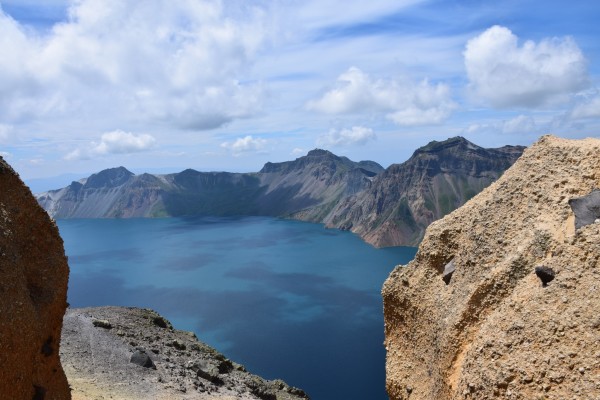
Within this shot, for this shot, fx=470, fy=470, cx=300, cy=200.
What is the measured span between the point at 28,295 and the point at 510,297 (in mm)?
18875

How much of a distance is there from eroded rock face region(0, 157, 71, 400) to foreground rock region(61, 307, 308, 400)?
18.4 meters

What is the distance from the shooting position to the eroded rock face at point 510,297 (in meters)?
12.5

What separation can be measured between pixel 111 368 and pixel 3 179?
3161 cm

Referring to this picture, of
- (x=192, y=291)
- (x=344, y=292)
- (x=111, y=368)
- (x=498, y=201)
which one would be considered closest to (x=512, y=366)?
(x=498, y=201)

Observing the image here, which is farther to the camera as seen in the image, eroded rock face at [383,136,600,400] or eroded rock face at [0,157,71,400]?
eroded rock face at [0,157,71,400]

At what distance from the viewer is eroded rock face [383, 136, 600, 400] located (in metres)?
12.5

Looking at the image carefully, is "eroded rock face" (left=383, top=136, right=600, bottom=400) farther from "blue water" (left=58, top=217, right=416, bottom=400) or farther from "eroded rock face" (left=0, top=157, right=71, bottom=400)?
"blue water" (left=58, top=217, right=416, bottom=400)

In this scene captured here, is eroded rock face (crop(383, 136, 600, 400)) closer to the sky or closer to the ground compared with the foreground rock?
closer to the sky

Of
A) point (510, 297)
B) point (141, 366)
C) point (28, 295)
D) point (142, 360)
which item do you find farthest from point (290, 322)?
point (510, 297)

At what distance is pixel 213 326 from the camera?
5448 inches

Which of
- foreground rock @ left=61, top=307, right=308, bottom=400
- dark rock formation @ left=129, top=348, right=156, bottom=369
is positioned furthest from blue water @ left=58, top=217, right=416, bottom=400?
dark rock formation @ left=129, top=348, right=156, bottom=369

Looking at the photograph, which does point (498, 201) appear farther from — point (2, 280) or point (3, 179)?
point (3, 179)

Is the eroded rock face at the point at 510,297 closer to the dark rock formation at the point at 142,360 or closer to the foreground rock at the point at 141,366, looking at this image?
the foreground rock at the point at 141,366

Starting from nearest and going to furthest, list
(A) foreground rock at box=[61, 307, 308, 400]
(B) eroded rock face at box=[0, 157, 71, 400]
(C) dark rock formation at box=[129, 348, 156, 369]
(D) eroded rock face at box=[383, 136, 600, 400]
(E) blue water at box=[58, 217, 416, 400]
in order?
(D) eroded rock face at box=[383, 136, 600, 400] → (B) eroded rock face at box=[0, 157, 71, 400] → (A) foreground rock at box=[61, 307, 308, 400] → (C) dark rock formation at box=[129, 348, 156, 369] → (E) blue water at box=[58, 217, 416, 400]
